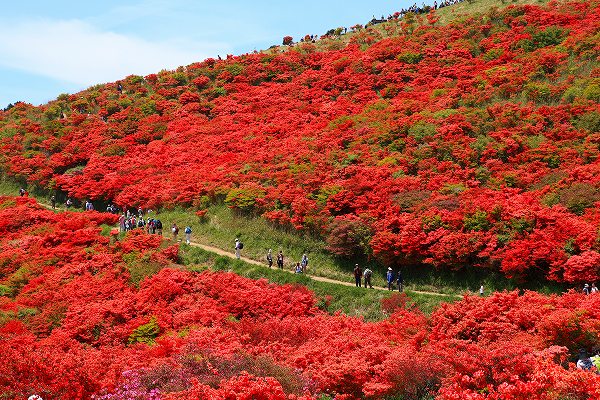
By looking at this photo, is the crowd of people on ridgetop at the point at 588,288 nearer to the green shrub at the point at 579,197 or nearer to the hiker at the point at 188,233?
the green shrub at the point at 579,197

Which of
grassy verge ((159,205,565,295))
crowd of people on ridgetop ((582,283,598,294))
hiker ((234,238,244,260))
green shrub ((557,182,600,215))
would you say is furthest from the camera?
hiker ((234,238,244,260))

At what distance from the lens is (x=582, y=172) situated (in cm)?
2742

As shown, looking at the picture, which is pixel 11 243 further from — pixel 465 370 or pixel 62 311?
pixel 465 370

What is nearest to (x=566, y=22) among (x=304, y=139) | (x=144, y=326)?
(x=304, y=139)

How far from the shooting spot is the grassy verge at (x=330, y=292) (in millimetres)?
23906

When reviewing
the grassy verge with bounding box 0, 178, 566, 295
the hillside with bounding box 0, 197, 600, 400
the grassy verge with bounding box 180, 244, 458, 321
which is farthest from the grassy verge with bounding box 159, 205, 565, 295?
the hillside with bounding box 0, 197, 600, 400

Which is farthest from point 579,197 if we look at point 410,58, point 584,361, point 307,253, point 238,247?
point 410,58

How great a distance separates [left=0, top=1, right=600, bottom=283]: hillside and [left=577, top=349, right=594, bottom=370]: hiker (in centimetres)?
737

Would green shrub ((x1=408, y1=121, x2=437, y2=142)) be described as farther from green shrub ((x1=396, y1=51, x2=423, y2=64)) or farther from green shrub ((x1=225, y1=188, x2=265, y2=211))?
Result: green shrub ((x1=396, y1=51, x2=423, y2=64))

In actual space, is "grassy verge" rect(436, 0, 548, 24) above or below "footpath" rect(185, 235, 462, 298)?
above

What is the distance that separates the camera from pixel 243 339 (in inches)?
765

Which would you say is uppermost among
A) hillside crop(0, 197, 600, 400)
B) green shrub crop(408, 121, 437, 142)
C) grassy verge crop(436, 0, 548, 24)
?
grassy verge crop(436, 0, 548, 24)

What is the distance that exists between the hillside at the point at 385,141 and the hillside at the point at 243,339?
16.0ft

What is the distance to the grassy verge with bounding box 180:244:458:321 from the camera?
2391cm
